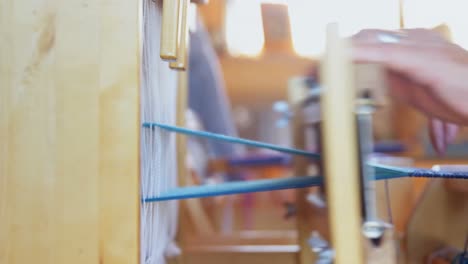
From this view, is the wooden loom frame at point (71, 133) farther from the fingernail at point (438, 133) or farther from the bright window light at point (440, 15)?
the fingernail at point (438, 133)

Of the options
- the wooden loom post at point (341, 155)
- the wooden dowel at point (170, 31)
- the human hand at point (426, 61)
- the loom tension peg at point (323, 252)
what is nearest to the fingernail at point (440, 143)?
the human hand at point (426, 61)

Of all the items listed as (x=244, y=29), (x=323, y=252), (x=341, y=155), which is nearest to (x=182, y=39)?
(x=341, y=155)

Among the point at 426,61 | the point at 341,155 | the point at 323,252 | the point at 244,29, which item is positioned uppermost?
the point at 244,29

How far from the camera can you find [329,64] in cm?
49

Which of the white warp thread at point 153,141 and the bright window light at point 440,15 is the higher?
the bright window light at point 440,15

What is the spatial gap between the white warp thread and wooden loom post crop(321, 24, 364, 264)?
0.28 meters

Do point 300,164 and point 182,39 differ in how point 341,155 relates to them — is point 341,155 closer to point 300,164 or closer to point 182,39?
point 182,39

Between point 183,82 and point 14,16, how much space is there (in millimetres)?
510

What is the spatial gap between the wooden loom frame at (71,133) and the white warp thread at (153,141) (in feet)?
0.15

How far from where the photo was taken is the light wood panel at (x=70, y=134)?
22.8 inches

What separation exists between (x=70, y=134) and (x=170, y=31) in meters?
0.20

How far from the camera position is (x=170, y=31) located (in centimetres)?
57

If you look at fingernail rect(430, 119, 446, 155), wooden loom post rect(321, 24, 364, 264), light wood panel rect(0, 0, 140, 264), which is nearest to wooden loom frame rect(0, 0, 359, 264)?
light wood panel rect(0, 0, 140, 264)

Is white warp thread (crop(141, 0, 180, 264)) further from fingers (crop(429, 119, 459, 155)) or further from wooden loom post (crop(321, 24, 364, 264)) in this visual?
fingers (crop(429, 119, 459, 155))
